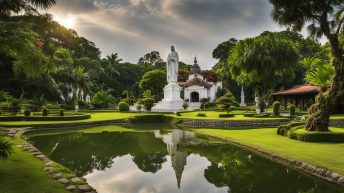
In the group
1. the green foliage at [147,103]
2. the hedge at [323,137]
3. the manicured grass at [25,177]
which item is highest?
the green foliage at [147,103]

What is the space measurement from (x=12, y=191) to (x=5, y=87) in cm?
4032

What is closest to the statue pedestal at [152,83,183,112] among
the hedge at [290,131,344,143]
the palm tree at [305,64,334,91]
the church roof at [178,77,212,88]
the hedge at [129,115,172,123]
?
the hedge at [129,115,172,123]

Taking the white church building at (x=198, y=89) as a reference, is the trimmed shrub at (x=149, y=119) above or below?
below

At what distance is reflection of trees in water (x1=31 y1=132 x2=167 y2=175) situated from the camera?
455 inches

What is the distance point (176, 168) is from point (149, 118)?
796 inches

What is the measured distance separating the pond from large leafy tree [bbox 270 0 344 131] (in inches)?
194

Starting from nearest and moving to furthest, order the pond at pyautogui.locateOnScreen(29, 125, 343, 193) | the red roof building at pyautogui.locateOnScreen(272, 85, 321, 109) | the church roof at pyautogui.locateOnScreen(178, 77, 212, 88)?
the pond at pyautogui.locateOnScreen(29, 125, 343, 193), the red roof building at pyautogui.locateOnScreen(272, 85, 321, 109), the church roof at pyautogui.locateOnScreen(178, 77, 212, 88)

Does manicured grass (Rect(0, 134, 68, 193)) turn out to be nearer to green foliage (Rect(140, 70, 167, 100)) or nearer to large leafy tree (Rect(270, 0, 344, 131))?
large leafy tree (Rect(270, 0, 344, 131))

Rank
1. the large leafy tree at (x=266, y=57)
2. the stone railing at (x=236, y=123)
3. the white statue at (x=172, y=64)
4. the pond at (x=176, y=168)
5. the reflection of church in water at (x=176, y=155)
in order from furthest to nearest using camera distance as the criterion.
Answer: the white statue at (x=172, y=64) < the large leafy tree at (x=266, y=57) < the stone railing at (x=236, y=123) < the reflection of church in water at (x=176, y=155) < the pond at (x=176, y=168)

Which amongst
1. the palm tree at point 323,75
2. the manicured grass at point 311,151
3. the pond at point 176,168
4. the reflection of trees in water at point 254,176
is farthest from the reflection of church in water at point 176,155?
the palm tree at point 323,75

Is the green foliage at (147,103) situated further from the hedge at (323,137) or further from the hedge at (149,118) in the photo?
the hedge at (323,137)

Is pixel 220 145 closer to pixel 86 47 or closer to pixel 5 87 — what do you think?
pixel 5 87

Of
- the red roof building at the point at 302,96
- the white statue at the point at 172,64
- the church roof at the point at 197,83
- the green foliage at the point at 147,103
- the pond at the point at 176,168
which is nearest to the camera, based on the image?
the pond at the point at 176,168

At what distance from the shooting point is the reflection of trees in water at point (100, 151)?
11555 mm
